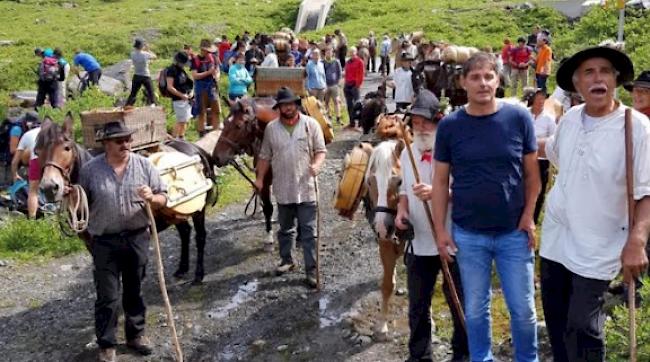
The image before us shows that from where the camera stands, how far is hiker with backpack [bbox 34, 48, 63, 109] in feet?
57.0

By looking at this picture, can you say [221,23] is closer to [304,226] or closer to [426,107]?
[304,226]

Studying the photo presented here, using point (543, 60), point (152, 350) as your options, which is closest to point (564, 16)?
point (543, 60)

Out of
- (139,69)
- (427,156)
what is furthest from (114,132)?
(139,69)

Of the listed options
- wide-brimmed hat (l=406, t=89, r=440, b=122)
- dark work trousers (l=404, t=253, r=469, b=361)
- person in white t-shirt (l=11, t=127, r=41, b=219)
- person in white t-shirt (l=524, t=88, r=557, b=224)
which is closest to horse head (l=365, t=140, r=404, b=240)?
dark work trousers (l=404, t=253, r=469, b=361)

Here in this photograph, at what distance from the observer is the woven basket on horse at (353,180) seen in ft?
21.7

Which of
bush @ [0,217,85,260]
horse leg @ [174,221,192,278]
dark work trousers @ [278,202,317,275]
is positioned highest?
dark work trousers @ [278,202,317,275]

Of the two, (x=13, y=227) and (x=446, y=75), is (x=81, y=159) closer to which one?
(x=13, y=227)

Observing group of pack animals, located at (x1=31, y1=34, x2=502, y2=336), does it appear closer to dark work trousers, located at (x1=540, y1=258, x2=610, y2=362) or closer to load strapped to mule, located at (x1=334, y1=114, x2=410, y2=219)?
load strapped to mule, located at (x1=334, y1=114, x2=410, y2=219)

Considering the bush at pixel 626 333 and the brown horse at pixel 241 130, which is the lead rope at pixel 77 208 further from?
the bush at pixel 626 333

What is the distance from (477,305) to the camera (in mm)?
4539

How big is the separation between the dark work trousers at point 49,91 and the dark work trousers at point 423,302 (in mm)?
14219

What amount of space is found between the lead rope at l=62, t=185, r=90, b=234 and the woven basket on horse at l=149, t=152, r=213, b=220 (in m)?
1.13

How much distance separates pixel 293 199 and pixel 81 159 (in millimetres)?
2205

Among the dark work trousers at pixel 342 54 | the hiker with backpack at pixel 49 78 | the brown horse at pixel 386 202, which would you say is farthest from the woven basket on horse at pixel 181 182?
the dark work trousers at pixel 342 54
